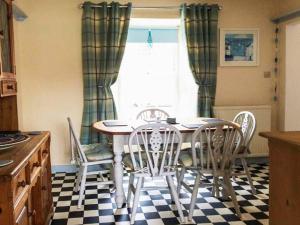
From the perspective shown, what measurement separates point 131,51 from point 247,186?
2298 mm

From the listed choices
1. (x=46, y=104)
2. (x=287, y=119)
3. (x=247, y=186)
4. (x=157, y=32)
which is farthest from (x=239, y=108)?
(x=46, y=104)

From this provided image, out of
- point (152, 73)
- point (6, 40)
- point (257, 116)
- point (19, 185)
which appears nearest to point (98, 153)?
point (6, 40)

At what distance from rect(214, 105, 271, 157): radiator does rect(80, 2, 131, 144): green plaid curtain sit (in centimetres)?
143

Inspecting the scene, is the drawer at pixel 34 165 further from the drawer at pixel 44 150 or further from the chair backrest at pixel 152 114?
the chair backrest at pixel 152 114

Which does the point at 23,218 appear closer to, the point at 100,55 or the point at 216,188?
the point at 216,188

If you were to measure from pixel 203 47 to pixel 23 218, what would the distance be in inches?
126

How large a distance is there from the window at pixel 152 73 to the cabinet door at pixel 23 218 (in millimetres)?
2689

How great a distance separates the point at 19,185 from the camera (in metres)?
1.71

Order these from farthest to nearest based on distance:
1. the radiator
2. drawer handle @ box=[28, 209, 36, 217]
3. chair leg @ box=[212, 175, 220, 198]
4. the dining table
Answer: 1. the radiator
2. chair leg @ box=[212, 175, 220, 198]
3. the dining table
4. drawer handle @ box=[28, 209, 36, 217]

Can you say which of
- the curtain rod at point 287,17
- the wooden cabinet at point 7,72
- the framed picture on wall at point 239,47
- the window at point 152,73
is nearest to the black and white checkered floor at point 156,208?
the wooden cabinet at point 7,72

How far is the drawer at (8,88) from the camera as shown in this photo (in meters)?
2.28

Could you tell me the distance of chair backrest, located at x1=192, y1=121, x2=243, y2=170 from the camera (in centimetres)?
285

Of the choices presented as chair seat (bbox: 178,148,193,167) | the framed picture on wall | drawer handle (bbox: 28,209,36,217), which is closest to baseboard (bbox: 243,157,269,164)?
the framed picture on wall

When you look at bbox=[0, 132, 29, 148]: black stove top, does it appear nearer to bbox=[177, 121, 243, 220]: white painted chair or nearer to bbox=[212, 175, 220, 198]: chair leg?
bbox=[177, 121, 243, 220]: white painted chair
